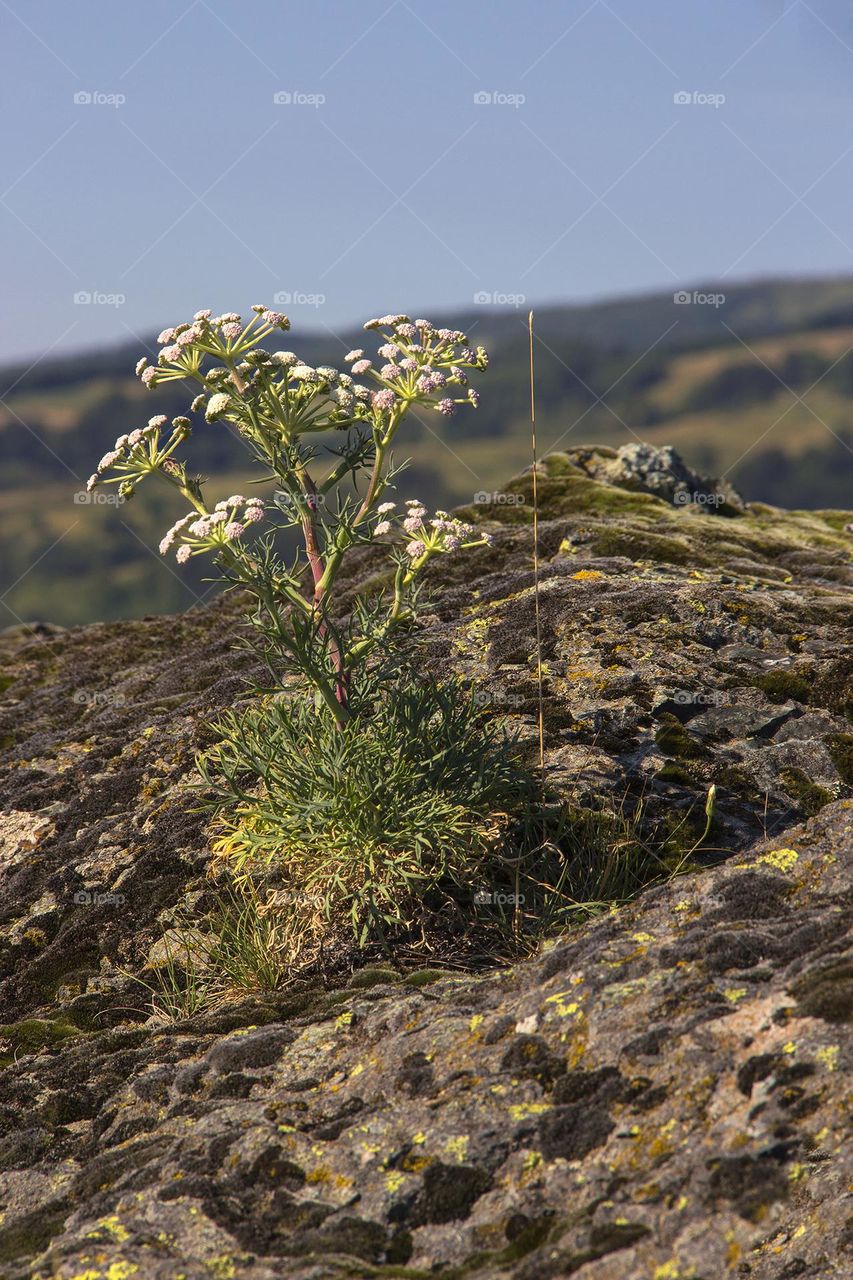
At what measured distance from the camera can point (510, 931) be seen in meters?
8.52

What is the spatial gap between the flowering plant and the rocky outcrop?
2700 millimetres

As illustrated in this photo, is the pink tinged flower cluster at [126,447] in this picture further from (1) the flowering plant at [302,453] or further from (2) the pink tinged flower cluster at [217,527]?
(2) the pink tinged flower cluster at [217,527]

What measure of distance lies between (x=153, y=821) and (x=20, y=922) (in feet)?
5.10

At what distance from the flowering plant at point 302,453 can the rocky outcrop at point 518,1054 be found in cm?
270

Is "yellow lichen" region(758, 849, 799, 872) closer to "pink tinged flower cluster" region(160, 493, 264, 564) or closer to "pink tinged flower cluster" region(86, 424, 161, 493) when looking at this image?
"pink tinged flower cluster" region(160, 493, 264, 564)

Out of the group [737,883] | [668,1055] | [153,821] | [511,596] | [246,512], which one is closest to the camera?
[668,1055]

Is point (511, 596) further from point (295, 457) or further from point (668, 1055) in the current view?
point (668, 1055)

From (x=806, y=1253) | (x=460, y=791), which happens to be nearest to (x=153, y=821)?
(x=460, y=791)

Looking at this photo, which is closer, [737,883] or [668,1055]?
[668,1055]

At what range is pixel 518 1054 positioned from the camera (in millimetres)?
5469

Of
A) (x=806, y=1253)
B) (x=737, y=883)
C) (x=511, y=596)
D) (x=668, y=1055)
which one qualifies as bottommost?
(x=806, y=1253)

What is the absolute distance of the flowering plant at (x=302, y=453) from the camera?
8.20 m

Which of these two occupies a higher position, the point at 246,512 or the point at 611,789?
the point at 246,512

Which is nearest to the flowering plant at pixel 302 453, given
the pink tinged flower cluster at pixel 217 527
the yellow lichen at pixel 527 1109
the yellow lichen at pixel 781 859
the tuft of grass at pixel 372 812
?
the pink tinged flower cluster at pixel 217 527
